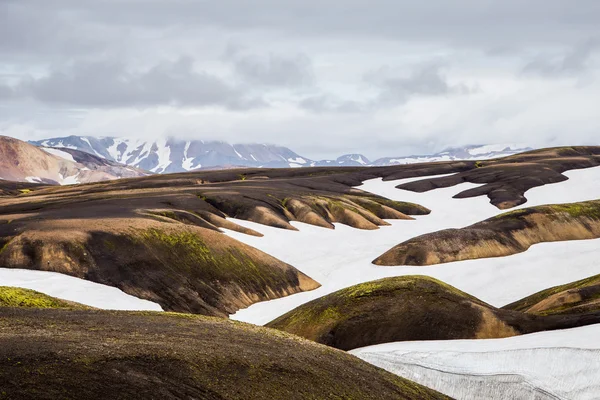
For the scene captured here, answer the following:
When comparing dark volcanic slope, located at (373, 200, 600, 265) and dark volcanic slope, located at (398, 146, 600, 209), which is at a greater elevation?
dark volcanic slope, located at (398, 146, 600, 209)

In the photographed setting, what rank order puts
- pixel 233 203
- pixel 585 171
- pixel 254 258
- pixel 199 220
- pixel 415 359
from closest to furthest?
pixel 415 359
pixel 254 258
pixel 199 220
pixel 233 203
pixel 585 171

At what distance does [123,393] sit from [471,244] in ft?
236

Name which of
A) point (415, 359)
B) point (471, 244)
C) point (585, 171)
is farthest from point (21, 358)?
point (585, 171)

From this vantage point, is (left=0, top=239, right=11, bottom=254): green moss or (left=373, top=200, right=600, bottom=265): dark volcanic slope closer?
(left=0, top=239, right=11, bottom=254): green moss

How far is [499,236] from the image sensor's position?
87.4 meters

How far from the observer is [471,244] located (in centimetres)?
8494

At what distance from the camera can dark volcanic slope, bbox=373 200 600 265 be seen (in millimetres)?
84188

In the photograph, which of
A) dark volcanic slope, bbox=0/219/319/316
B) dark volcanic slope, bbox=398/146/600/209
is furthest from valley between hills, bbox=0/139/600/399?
dark volcanic slope, bbox=398/146/600/209

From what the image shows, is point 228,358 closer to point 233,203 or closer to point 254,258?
point 254,258

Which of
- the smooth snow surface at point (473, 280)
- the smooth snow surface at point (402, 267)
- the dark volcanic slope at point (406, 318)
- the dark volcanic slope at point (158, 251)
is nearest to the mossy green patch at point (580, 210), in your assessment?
the smooth snow surface at point (402, 267)

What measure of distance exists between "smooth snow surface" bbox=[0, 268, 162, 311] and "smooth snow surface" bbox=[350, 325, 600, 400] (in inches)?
1171

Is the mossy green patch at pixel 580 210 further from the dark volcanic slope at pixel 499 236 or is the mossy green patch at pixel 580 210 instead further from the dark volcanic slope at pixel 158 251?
the dark volcanic slope at pixel 158 251

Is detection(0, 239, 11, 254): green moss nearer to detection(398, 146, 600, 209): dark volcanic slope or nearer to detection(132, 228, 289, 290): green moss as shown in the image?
detection(132, 228, 289, 290): green moss

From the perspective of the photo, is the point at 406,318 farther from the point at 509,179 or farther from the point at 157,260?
the point at 509,179
